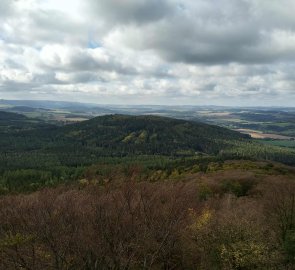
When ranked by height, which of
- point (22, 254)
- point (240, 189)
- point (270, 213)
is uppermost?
point (22, 254)

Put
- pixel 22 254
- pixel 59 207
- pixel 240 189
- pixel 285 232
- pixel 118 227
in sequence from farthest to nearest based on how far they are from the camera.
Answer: pixel 240 189
pixel 285 232
pixel 59 207
pixel 118 227
pixel 22 254

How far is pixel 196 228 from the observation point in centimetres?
5494

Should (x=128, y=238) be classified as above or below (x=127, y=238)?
below

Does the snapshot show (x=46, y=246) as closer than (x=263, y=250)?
Yes

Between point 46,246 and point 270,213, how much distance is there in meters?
49.6

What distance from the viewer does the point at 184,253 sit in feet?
185

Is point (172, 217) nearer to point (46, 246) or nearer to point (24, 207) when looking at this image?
point (46, 246)

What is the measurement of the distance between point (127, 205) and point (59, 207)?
37.5 feet

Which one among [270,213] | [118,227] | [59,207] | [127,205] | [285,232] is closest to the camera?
[118,227]

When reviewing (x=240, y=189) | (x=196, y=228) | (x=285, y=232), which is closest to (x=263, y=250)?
(x=196, y=228)

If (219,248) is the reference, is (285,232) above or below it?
below

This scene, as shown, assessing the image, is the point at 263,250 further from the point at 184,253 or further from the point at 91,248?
the point at 91,248

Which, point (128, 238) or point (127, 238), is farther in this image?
point (128, 238)

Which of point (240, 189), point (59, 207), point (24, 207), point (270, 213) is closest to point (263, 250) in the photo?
point (270, 213)
